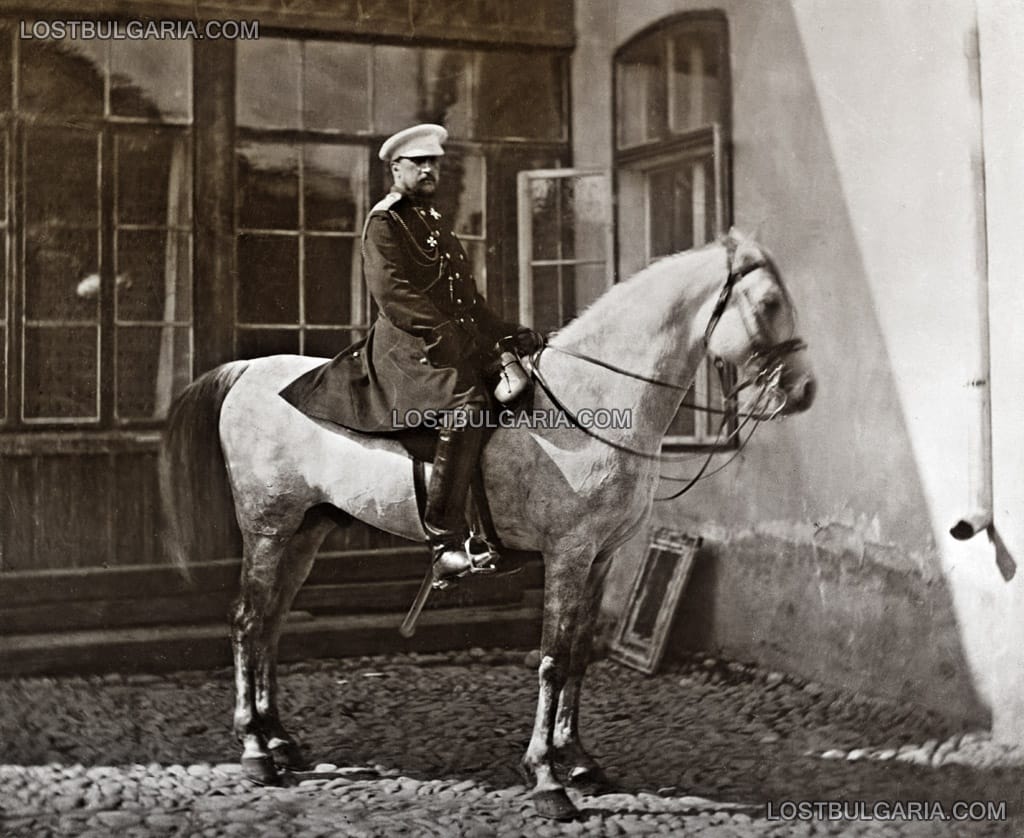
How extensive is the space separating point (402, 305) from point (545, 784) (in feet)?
5.59

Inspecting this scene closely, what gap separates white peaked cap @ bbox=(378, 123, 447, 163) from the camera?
3.82 meters

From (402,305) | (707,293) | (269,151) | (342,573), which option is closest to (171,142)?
(269,151)

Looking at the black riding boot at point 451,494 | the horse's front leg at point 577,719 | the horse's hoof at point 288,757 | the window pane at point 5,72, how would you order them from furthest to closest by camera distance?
the window pane at point 5,72 < the horse's hoof at point 288,757 < the horse's front leg at point 577,719 < the black riding boot at point 451,494

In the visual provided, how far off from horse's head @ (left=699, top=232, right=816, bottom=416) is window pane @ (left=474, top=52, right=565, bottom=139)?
85 cm

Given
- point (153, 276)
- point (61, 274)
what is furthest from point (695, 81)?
point (61, 274)

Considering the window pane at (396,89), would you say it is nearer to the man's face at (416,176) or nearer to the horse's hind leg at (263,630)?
the man's face at (416,176)

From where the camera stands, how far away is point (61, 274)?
3.94 metres

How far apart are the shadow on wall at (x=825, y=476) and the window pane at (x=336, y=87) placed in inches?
55.1

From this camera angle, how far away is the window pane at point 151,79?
392 centimetres

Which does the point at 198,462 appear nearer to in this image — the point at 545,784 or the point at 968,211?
the point at 545,784

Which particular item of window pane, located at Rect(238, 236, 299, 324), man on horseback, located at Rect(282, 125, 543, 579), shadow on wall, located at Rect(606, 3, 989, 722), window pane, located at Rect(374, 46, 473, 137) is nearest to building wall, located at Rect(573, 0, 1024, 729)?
shadow on wall, located at Rect(606, 3, 989, 722)

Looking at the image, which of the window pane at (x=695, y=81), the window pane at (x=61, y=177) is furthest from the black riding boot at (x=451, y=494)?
the window pane at (x=61, y=177)

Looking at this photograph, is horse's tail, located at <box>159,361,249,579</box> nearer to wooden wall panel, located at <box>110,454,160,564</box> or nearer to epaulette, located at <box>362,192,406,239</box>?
wooden wall panel, located at <box>110,454,160,564</box>

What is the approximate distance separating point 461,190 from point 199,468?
4.63 feet
